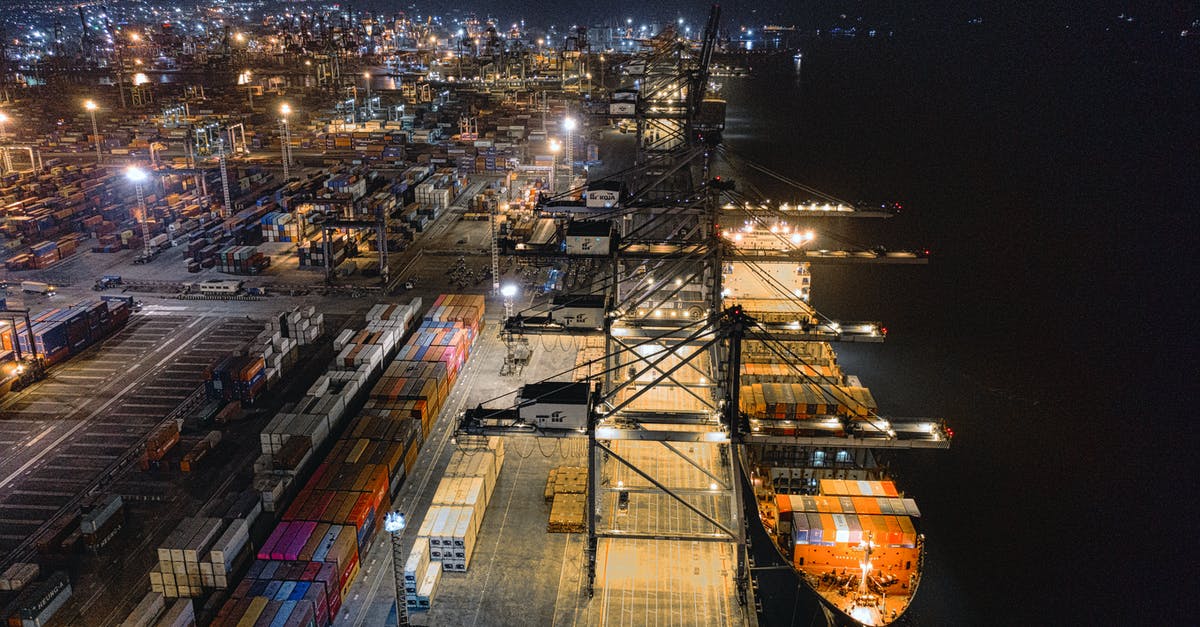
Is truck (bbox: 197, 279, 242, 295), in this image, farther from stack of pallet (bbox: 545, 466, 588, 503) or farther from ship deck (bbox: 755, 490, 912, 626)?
ship deck (bbox: 755, 490, 912, 626)

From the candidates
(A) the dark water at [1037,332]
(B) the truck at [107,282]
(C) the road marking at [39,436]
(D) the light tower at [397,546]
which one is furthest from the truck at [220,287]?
(A) the dark water at [1037,332]

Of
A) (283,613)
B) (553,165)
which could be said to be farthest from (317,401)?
(553,165)

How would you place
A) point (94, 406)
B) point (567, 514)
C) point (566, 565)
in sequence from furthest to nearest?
point (94, 406), point (567, 514), point (566, 565)

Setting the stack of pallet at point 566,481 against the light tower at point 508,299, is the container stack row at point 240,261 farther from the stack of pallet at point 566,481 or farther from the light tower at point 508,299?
the stack of pallet at point 566,481

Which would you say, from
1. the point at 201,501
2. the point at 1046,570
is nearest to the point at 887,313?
the point at 1046,570

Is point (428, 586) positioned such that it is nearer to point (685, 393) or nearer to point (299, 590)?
point (299, 590)

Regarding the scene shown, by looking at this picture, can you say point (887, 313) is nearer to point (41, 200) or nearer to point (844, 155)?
point (844, 155)
